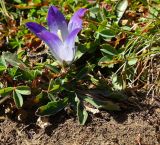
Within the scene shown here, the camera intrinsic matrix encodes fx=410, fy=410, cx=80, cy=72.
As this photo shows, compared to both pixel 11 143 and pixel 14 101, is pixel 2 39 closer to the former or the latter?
pixel 14 101

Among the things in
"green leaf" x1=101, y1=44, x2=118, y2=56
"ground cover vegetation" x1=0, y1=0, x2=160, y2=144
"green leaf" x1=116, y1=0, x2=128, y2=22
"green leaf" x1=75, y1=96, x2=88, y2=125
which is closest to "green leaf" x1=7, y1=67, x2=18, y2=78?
"ground cover vegetation" x1=0, y1=0, x2=160, y2=144

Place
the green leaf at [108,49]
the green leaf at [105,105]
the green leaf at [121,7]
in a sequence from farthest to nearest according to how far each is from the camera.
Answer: the green leaf at [121,7], the green leaf at [108,49], the green leaf at [105,105]

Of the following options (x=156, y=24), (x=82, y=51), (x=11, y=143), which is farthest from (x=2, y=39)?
(x=156, y=24)

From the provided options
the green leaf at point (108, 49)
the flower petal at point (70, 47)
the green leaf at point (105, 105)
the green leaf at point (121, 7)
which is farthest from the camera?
the green leaf at point (121, 7)

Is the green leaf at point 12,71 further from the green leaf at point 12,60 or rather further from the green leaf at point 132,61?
the green leaf at point 132,61

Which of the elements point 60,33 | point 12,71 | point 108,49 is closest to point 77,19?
point 60,33

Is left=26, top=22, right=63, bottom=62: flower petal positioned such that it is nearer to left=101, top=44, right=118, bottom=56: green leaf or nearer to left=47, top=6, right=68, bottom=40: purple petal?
left=47, top=6, right=68, bottom=40: purple petal

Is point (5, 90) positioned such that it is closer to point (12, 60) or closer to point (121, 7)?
point (12, 60)

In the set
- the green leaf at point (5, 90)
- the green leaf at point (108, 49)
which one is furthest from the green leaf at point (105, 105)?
the green leaf at point (5, 90)
